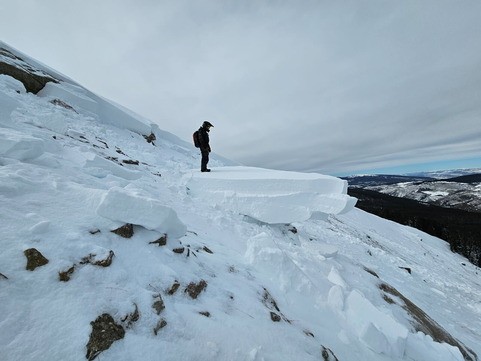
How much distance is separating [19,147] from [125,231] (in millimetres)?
3562

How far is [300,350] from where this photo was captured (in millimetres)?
3711

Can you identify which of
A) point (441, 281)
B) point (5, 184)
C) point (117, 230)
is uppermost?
point (5, 184)

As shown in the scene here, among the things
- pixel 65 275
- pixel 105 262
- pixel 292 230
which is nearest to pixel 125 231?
pixel 105 262

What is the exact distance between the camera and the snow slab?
33.7ft

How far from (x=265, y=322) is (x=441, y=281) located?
1833cm

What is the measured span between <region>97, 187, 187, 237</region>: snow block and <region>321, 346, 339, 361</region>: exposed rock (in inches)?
135

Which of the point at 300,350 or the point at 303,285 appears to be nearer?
the point at 300,350

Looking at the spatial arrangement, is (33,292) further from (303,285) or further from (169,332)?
(303,285)

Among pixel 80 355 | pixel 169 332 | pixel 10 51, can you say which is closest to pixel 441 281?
pixel 169 332

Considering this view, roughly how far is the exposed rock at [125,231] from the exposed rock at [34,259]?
111 centimetres

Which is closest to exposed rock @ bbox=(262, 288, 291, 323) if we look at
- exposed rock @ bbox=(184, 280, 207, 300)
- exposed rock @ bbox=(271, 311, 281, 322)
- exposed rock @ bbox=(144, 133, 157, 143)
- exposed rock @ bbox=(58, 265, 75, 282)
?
exposed rock @ bbox=(271, 311, 281, 322)

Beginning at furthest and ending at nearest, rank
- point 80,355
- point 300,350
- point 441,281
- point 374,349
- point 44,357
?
point 441,281 < point 374,349 < point 300,350 < point 80,355 < point 44,357

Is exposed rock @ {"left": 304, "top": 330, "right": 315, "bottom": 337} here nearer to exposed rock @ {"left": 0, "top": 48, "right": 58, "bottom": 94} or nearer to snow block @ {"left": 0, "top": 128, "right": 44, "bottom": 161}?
snow block @ {"left": 0, "top": 128, "right": 44, "bottom": 161}

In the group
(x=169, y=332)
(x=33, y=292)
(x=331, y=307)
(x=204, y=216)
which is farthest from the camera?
(x=204, y=216)
